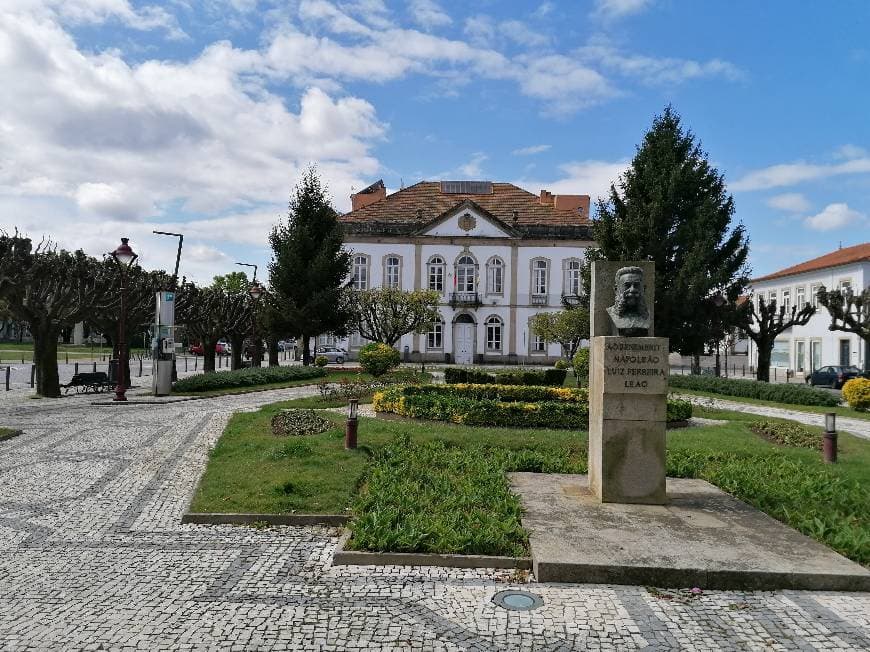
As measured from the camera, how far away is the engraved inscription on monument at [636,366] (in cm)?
718

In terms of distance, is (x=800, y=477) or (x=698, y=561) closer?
(x=698, y=561)

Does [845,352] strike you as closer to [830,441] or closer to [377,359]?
[377,359]

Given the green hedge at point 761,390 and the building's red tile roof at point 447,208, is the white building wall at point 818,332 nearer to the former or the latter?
the building's red tile roof at point 447,208

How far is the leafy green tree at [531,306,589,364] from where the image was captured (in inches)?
1254

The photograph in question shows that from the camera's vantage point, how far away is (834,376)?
104 feet

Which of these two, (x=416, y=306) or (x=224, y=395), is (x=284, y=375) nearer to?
(x=224, y=395)

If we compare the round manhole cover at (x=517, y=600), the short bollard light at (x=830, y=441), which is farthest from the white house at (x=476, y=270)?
the round manhole cover at (x=517, y=600)

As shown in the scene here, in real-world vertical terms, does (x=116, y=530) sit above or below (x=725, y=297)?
below

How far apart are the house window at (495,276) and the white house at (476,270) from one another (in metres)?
0.07

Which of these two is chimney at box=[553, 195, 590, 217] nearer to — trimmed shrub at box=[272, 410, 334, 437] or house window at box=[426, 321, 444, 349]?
house window at box=[426, 321, 444, 349]

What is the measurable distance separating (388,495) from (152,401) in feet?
43.2

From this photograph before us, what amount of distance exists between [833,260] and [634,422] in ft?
138

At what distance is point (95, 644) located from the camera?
4.11 meters

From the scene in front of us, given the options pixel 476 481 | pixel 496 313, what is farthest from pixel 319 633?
pixel 496 313
